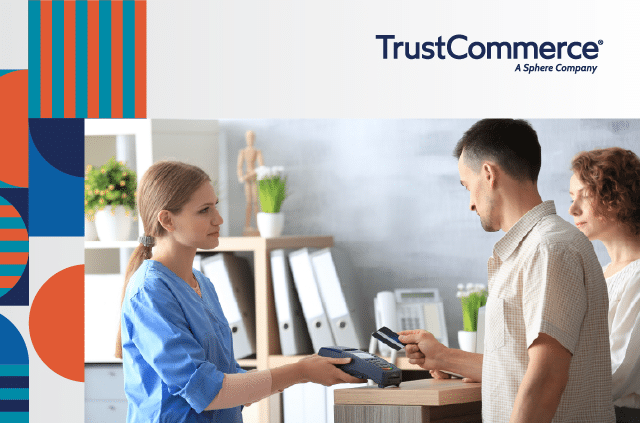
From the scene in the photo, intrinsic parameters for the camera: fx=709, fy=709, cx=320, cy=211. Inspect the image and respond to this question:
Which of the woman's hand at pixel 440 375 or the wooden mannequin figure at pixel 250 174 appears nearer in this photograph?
the woman's hand at pixel 440 375

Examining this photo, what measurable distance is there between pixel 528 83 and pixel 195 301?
1.26 meters

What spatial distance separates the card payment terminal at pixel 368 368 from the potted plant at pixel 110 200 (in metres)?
1.66

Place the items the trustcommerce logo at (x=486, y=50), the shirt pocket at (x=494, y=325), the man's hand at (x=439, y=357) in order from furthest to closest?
the trustcommerce logo at (x=486, y=50) → the man's hand at (x=439, y=357) → the shirt pocket at (x=494, y=325)

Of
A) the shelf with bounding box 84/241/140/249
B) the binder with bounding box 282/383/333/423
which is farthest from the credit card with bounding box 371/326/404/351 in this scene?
the shelf with bounding box 84/241/140/249

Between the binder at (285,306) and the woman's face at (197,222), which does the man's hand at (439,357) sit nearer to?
the woman's face at (197,222)

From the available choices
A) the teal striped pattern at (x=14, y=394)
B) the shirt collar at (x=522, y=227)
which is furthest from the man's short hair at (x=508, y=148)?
the teal striped pattern at (x=14, y=394)

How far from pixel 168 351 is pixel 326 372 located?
36 cm

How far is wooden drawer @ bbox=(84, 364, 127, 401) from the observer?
9.96 ft

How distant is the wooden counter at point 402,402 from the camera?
1.44m

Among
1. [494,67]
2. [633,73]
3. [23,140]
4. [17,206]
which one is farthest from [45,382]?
[633,73]

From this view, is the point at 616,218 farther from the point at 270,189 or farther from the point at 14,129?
the point at 14,129

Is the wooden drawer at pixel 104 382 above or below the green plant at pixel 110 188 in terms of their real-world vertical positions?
below

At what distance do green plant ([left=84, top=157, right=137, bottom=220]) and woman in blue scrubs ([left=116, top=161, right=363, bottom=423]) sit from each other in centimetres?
137

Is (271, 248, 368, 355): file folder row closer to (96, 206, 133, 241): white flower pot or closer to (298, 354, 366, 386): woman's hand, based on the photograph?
(96, 206, 133, 241): white flower pot
